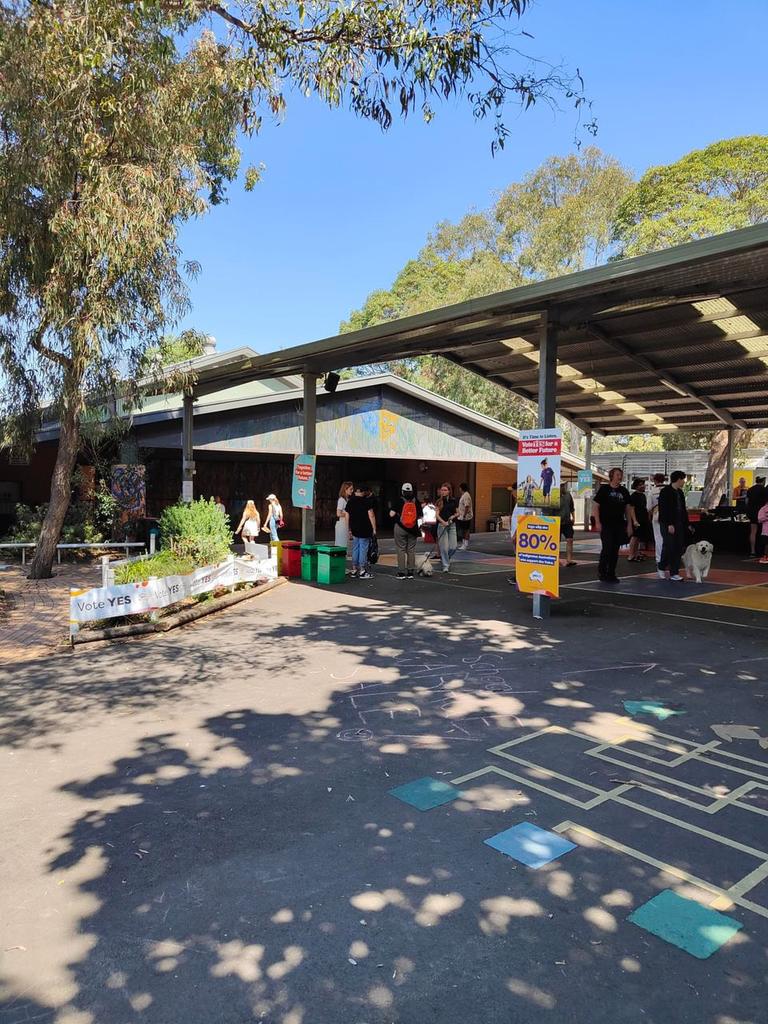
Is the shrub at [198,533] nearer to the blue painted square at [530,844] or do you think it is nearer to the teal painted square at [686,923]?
the blue painted square at [530,844]

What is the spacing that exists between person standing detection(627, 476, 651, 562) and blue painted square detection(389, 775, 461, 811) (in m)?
10.9

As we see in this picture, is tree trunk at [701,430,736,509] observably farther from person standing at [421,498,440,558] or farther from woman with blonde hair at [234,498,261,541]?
woman with blonde hair at [234,498,261,541]

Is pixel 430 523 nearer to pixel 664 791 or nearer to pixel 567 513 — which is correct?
pixel 567 513

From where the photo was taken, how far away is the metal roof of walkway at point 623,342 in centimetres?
781

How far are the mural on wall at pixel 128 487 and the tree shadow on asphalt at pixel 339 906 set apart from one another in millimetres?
13003

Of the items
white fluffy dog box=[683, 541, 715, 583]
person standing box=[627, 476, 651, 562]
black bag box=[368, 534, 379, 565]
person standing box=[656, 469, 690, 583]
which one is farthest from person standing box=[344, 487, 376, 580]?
person standing box=[627, 476, 651, 562]

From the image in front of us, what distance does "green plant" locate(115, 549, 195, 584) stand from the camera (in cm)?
880

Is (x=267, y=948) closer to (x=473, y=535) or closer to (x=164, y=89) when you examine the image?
(x=164, y=89)

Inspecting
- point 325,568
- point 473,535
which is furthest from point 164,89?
point 473,535

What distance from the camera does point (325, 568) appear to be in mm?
11906

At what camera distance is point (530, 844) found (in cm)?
336

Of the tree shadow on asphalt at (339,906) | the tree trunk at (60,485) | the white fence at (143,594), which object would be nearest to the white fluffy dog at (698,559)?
the white fence at (143,594)

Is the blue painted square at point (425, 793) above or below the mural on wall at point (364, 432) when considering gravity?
below

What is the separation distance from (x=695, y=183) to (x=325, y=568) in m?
24.1
